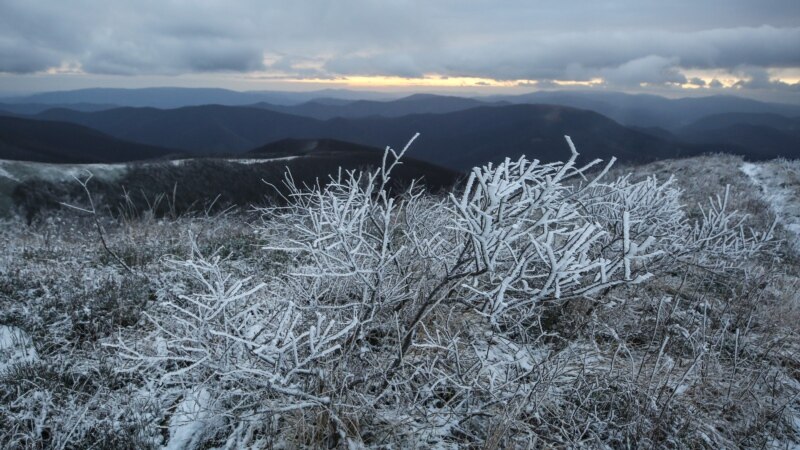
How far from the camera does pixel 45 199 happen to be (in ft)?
155

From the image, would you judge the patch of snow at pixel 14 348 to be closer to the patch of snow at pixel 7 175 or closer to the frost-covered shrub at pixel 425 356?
the frost-covered shrub at pixel 425 356

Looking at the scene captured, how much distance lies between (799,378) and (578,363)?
1993 millimetres

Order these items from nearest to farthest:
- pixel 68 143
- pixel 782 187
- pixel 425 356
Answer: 1. pixel 425 356
2. pixel 782 187
3. pixel 68 143

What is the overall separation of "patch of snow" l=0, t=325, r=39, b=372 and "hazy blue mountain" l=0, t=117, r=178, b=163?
528 feet

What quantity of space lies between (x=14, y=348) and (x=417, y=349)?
3079mm

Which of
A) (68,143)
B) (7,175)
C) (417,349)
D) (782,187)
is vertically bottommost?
(7,175)

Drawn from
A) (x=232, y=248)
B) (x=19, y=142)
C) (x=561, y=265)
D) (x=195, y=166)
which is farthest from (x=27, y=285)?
(x=19, y=142)

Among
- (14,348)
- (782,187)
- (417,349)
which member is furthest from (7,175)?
(782,187)

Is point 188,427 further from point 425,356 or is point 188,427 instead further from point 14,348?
point 14,348

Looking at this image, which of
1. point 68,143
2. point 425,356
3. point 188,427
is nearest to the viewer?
point 188,427

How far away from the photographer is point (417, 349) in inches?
126

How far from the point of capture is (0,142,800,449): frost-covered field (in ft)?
7.45

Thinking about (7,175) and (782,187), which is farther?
(7,175)

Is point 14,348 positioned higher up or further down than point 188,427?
higher up
